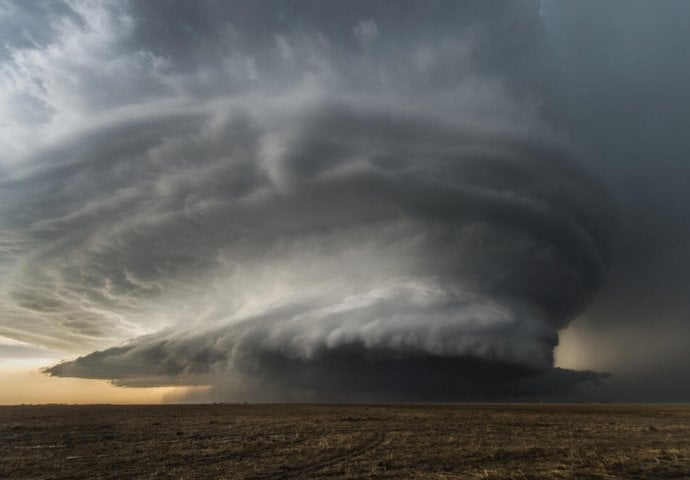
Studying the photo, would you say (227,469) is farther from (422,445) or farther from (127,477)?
(422,445)

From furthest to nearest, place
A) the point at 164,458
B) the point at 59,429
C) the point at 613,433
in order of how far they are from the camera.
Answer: the point at 59,429 < the point at 613,433 < the point at 164,458

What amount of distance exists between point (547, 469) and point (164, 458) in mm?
23505

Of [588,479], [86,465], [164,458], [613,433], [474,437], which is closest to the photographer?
[588,479]

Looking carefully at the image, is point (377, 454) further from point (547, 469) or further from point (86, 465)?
point (86, 465)

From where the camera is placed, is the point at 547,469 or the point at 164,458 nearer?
the point at 547,469

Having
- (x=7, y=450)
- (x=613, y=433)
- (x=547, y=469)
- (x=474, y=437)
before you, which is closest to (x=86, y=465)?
(x=7, y=450)

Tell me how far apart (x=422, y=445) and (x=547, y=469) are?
1194 centimetres

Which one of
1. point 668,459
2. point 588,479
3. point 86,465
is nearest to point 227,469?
point 86,465

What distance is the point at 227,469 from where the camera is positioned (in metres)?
26.0

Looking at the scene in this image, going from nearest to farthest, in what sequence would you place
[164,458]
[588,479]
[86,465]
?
1. [588,479]
2. [86,465]
3. [164,458]

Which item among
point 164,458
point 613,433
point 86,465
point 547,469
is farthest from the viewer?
point 613,433

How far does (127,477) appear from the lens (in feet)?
79.8

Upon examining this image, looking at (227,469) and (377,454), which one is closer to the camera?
(227,469)

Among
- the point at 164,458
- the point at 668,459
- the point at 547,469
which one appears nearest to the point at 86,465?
the point at 164,458
